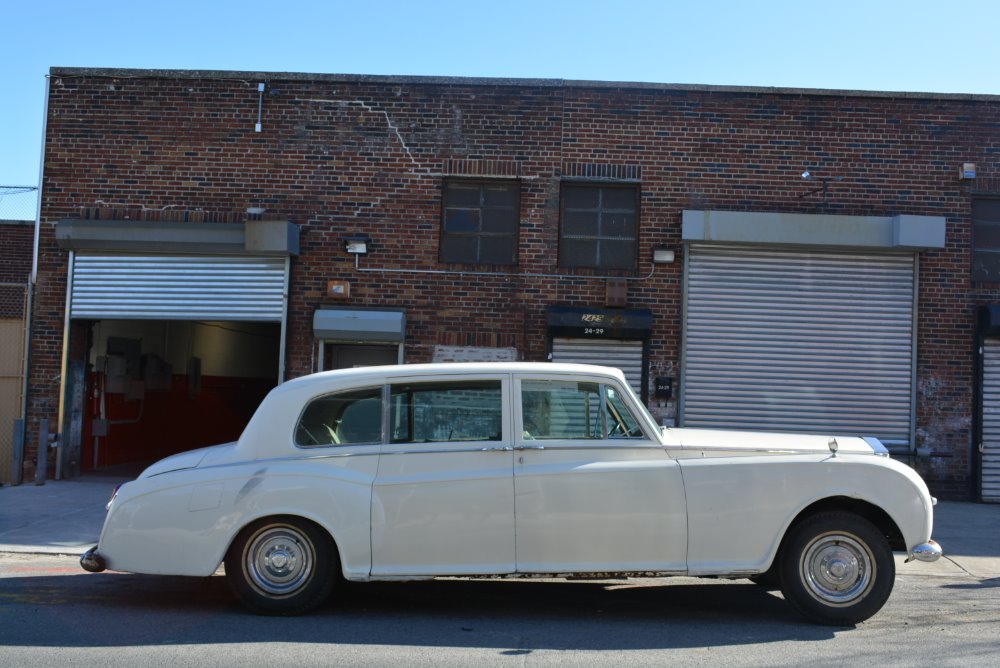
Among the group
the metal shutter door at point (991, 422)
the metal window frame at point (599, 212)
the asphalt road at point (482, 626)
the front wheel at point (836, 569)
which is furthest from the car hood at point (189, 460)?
the metal shutter door at point (991, 422)

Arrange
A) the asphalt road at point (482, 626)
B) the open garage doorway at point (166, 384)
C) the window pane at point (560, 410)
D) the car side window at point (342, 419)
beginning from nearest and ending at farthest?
1. the asphalt road at point (482, 626)
2. the window pane at point (560, 410)
3. the car side window at point (342, 419)
4. the open garage doorway at point (166, 384)

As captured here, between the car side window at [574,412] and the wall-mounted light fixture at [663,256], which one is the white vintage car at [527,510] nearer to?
the car side window at [574,412]

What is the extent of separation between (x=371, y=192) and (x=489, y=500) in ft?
24.3

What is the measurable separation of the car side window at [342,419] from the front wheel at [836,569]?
9.57 ft

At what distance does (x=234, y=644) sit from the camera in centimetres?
560

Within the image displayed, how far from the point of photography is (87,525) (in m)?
9.60

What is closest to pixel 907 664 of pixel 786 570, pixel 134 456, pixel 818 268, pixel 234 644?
pixel 786 570

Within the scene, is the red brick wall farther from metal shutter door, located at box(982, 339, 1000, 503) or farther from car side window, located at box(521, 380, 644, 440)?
metal shutter door, located at box(982, 339, 1000, 503)

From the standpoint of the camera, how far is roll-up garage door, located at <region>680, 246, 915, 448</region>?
12.2m

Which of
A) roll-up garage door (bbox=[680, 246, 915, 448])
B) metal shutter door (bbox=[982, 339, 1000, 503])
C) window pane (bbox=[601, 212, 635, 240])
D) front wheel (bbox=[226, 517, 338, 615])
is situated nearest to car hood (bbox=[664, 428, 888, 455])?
front wheel (bbox=[226, 517, 338, 615])

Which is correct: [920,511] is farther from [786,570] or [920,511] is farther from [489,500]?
[489,500]

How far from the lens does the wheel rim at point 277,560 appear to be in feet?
20.4

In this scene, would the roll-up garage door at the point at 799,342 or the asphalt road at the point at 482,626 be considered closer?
the asphalt road at the point at 482,626

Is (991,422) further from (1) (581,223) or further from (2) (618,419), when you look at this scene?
(2) (618,419)
